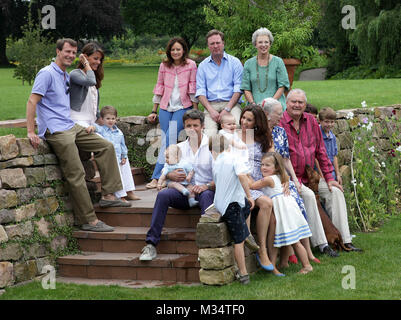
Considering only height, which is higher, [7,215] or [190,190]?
[190,190]

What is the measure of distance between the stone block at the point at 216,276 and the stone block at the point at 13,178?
2019 millimetres

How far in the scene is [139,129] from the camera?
9531mm

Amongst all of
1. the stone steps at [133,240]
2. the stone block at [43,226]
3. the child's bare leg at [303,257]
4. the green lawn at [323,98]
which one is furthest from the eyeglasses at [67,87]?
the green lawn at [323,98]

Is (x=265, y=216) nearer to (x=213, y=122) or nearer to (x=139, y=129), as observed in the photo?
(x=213, y=122)

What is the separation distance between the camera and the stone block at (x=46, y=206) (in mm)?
6938

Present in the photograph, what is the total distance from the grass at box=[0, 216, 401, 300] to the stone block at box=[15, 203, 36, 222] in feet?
2.20

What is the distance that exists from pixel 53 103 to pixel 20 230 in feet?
4.36

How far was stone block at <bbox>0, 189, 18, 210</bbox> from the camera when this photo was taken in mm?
6504

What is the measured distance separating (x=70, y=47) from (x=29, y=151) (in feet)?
3.77

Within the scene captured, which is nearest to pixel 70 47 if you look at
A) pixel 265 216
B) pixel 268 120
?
pixel 268 120

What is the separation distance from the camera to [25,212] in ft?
22.2

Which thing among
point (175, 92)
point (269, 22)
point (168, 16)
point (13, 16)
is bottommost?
point (175, 92)

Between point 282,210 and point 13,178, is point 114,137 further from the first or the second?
point 282,210

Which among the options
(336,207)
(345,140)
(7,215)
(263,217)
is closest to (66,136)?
(7,215)
